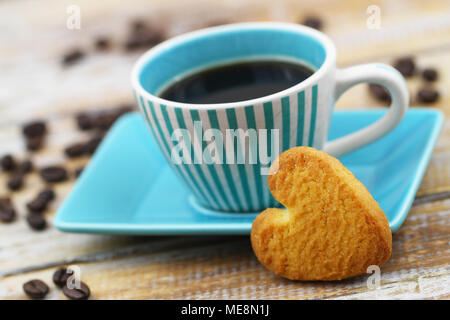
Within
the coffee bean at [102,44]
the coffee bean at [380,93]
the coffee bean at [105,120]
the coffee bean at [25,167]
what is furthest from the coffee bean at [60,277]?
the coffee bean at [102,44]

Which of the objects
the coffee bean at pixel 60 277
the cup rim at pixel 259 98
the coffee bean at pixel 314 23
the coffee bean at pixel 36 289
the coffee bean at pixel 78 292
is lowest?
the coffee bean at pixel 36 289

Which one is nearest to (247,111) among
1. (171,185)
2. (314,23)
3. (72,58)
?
(171,185)

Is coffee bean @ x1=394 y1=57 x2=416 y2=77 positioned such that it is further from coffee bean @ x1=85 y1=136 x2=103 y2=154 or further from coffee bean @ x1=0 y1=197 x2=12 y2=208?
coffee bean @ x1=0 y1=197 x2=12 y2=208

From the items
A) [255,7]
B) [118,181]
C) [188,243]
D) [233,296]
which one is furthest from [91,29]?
[233,296]

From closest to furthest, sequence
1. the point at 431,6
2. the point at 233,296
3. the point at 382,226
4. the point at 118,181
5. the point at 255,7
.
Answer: the point at 382,226
the point at 233,296
the point at 118,181
the point at 431,6
the point at 255,7

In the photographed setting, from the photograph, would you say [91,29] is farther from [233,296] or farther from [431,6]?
[233,296]

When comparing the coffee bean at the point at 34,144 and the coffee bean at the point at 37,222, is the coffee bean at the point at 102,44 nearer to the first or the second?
the coffee bean at the point at 34,144

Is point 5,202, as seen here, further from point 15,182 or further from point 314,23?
point 314,23
